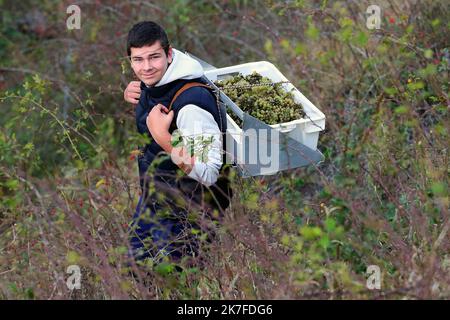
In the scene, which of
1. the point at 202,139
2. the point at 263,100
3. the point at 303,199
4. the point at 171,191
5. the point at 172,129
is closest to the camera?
the point at 202,139

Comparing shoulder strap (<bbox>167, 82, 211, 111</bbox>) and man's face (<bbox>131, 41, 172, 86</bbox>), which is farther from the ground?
man's face (<bbox>131, 41, 172, 86</bbox>)

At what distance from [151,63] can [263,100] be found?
0.59 metres

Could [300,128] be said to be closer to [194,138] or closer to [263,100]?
[263,100]

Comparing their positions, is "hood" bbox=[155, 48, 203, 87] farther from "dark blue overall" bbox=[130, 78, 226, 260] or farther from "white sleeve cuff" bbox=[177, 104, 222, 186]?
"white sleeve cuff" bbox=[177, 104, 222, 186]

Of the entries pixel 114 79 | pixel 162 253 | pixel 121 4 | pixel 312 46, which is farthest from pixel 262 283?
pixel 121 4

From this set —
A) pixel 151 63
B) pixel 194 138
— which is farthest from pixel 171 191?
pixel 151 63

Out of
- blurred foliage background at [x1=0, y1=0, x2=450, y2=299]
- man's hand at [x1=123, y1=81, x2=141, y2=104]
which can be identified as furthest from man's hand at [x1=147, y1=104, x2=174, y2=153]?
man's hand at [x1=123, y1=81, x2=141, y2=104]

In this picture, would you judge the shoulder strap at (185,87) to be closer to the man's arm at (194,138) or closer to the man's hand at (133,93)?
the man's arm at (194,138)

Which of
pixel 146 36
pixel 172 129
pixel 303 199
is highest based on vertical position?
pixel 146 36

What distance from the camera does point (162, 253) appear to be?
12.5ft

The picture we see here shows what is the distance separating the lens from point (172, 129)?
408 centimetres

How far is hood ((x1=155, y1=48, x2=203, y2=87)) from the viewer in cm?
409
